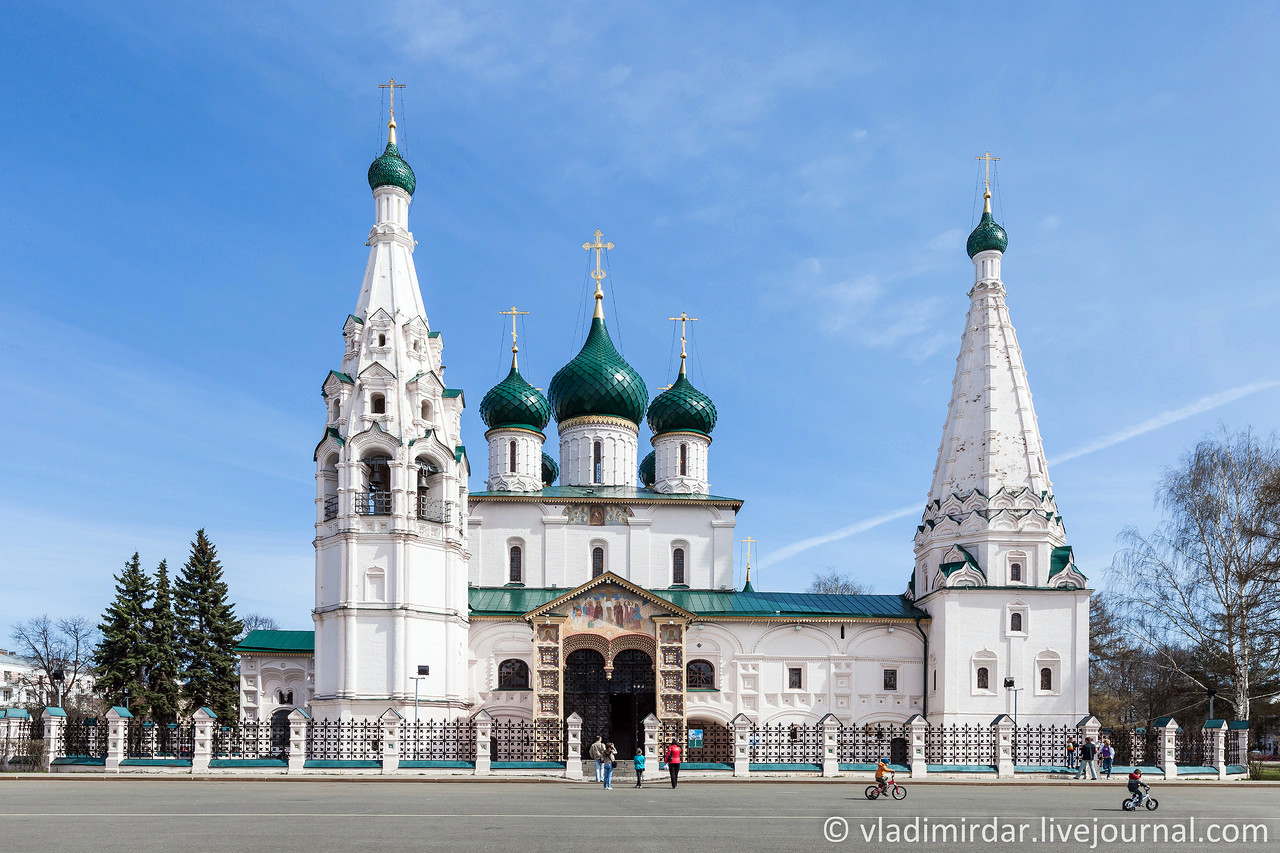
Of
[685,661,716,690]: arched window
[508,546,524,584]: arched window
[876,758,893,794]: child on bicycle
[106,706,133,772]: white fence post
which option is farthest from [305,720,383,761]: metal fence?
[876,758,893,794]: child on bicycle

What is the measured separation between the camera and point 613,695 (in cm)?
3259

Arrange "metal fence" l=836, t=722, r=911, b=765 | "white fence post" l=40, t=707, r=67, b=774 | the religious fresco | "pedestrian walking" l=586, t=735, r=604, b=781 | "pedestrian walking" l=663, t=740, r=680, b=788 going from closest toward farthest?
"pedestrian walking" l=663, t=740, r=680, b=788 < "pedestrian walking" l=586, t=735, r=604, b=781 < "white fence post" l=40, t=707, r=67, b=774 < "metal fence" l=836, t=722, r=911, b=765 < the religious fresco

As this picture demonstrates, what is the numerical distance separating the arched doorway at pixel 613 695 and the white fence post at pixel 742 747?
675cm

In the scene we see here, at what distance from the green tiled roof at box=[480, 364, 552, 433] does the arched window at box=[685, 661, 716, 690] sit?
31.8ft

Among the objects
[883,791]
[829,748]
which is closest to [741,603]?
[829,748]

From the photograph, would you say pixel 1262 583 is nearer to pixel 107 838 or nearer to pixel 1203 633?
pixel 1203 633

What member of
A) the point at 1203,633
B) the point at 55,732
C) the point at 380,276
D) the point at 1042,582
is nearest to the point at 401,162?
the point at 380,276

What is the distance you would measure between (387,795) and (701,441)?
21385 mm

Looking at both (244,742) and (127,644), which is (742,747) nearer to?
(244,742)

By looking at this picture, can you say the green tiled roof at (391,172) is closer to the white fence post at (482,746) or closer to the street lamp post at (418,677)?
the street lamp post at (418,677)

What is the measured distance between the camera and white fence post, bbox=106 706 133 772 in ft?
83.7

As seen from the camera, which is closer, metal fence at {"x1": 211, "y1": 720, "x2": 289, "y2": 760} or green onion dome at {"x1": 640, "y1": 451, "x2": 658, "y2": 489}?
metal fence at {"x1": 211, "y1": 720, "x2": 289, "y2": 760}

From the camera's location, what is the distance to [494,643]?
109 feet

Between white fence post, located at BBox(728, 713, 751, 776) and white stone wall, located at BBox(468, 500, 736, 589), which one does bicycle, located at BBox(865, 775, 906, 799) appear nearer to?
white fence post, located at BBox(728, 713, 751, 776)
